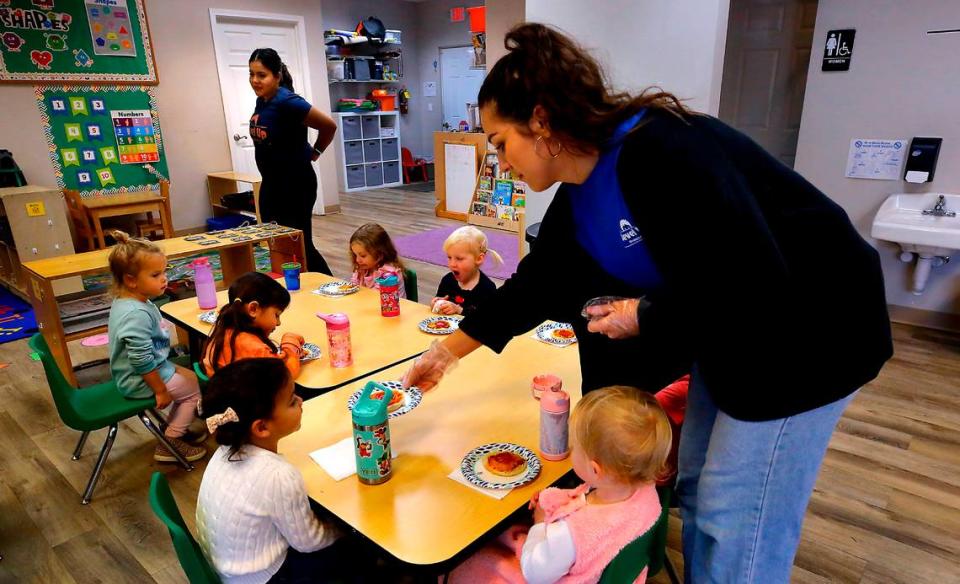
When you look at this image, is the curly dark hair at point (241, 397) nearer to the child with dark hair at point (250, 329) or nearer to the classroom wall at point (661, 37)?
the child with dark hair at point (250, 329)

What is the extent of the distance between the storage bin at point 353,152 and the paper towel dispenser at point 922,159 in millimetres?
7190

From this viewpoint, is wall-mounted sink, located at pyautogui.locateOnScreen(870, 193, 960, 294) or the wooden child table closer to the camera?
the wooden child table

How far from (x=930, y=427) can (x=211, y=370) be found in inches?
117

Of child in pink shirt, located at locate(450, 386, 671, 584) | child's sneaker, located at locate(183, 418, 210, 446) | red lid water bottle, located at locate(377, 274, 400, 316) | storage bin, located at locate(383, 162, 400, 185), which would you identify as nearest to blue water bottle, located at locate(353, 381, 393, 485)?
child in pink shirt, located at locate(450, 386, 671, 584)

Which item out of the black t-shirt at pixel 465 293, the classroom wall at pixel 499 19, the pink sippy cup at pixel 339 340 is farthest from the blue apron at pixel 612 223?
the classroom wall at pixel 499 19

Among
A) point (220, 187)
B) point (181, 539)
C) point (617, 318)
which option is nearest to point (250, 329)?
point (181, 539)

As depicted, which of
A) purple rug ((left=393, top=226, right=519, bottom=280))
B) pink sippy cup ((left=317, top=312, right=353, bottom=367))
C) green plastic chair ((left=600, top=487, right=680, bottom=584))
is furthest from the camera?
purple rug ((left=393, top=226, right=519, bottom=280))

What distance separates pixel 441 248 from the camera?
574cm

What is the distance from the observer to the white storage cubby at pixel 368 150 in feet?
29.2

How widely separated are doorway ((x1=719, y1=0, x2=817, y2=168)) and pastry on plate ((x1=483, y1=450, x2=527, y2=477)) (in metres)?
3.75

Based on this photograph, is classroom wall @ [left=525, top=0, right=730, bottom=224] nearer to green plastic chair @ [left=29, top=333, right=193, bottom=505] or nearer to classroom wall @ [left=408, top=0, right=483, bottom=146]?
green plastic chair @ [left=29, top=333, right=193, bottom=505]

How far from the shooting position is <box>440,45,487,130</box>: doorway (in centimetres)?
952

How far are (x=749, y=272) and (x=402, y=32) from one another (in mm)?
9987

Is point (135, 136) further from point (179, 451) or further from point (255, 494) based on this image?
point (255, 494)
